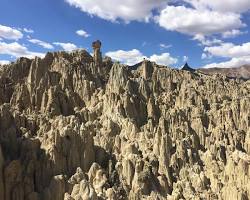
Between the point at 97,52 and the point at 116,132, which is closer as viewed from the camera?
the point at 116,132

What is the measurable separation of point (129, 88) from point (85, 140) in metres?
28.9

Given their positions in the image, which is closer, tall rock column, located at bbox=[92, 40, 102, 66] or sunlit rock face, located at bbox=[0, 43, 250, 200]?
sunlit rock face, located at bbox=[0, 43, 250, 200]

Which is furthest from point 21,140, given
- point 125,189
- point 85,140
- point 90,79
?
point 90,79

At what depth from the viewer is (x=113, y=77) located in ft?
297

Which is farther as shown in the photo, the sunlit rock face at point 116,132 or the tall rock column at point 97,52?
the tall rock column at point 97,52

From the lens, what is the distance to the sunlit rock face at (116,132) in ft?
179

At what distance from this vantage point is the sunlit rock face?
54.4m

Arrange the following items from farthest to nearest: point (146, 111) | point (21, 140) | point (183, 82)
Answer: point (183, 82), point (146, 111), point (21, 140)

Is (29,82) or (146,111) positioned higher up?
(29,82)

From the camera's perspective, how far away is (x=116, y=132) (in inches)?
2931

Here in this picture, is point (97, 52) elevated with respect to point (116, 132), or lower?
elevated

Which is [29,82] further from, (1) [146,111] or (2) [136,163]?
(2) [136,163]

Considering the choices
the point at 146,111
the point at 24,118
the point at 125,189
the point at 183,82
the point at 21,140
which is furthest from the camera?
the point at 183,82

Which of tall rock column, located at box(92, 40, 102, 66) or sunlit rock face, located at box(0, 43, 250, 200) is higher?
tall rock column, located at box(92, 40, 102, 66)
